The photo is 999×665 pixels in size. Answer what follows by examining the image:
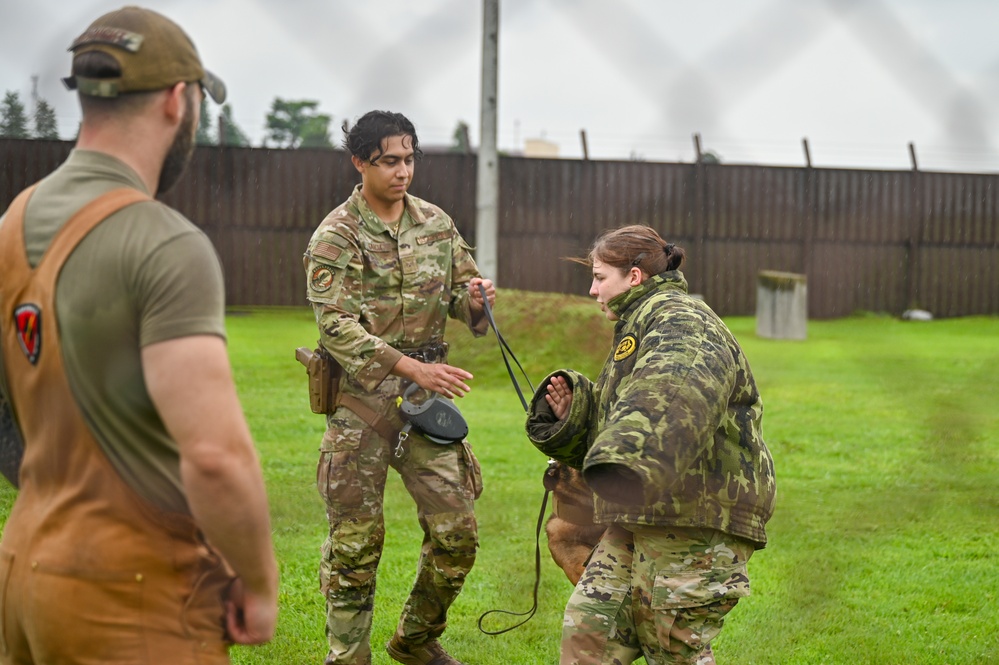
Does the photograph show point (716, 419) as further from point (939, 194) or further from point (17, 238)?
point (17, 238)

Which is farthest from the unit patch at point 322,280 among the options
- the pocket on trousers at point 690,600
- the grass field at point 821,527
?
the pocket on trousers at point 690,600

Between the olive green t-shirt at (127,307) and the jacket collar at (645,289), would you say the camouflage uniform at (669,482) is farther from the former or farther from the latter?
the olive green t-shirt at (127,307)

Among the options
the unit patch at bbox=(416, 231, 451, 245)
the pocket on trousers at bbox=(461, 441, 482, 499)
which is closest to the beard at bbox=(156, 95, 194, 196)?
the unit patch at bbox=(416, 231, 451, 245)

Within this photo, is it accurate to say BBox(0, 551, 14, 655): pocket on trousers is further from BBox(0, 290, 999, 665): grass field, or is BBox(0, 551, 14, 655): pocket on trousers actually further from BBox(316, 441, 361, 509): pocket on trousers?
BBox(316, 441, 361, 509): pocket on trousers

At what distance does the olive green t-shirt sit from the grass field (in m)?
0.93

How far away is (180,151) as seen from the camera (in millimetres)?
1911

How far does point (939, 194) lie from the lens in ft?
4.64

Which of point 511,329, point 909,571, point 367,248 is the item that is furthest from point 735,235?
point 367,248

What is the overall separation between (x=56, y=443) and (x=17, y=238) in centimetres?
33

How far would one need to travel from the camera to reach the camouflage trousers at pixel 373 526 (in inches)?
160

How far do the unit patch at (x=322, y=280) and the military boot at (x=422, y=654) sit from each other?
54.6 inches

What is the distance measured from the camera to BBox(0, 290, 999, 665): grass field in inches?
41.8

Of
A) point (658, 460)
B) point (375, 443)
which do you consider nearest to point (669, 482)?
point (658, 460)

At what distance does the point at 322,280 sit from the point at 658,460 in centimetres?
193
